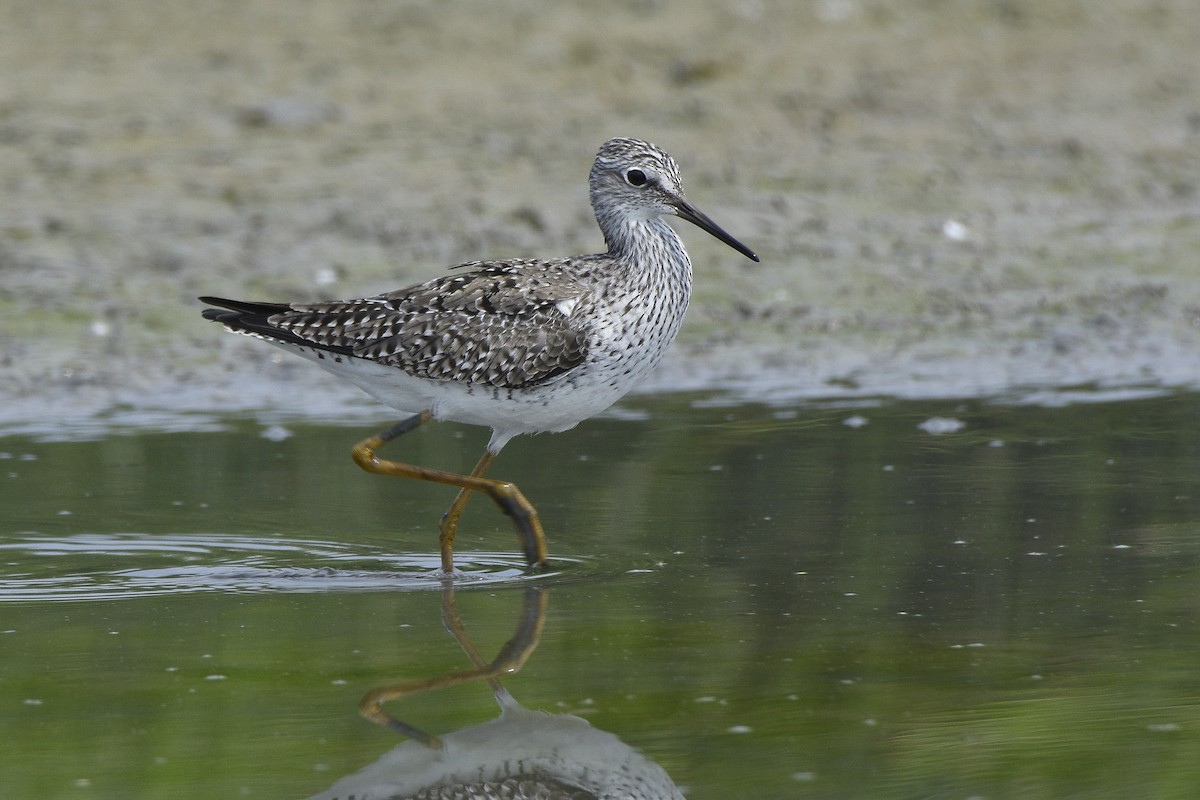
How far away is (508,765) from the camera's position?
187 inches

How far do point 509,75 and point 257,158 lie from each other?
94.1 inches

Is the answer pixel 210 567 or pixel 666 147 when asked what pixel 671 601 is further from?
pixel 666 147

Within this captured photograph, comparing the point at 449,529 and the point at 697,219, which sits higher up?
the point at 697,219

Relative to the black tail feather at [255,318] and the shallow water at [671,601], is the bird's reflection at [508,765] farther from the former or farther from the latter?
the black tail feather at [255,318]

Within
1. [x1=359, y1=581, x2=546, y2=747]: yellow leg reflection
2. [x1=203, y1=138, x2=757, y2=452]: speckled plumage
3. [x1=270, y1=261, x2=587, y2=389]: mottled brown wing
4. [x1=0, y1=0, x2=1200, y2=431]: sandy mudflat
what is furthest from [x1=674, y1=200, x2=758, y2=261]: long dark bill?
[x1=0, y1=0, x2=1200, y2=431]: sandy mudflat

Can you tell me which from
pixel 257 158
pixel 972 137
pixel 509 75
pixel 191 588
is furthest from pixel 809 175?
pixel 191 588

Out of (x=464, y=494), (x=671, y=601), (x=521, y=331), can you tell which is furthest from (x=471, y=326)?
(x=671, y=601)

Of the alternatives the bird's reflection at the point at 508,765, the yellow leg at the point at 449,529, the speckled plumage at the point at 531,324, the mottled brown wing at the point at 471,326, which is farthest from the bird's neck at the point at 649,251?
the bird's reflection at the point at 508,765

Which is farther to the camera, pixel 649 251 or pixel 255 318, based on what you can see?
pixel 255 318

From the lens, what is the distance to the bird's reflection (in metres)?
4.56

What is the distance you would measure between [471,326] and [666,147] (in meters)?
6.45

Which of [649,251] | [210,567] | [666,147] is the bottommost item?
[210,567]

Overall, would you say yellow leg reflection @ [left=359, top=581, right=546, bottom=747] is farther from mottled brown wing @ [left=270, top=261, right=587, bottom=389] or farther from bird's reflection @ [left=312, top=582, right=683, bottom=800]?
mottled brown wing @ [left=270, top=261, right=587, bottom=389]

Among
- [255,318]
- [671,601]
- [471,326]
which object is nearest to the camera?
[671,601]
